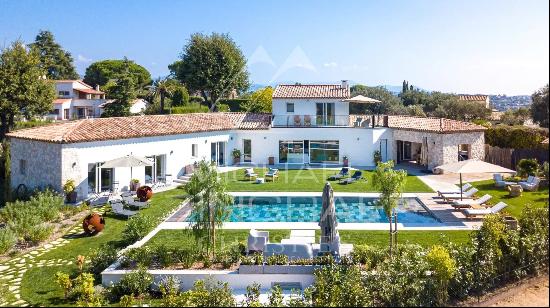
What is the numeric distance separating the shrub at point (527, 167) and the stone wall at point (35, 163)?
24.1 metres

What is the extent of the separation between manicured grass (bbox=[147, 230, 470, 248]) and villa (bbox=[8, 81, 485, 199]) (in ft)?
28.8

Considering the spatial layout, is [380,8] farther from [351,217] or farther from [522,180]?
[522,180]

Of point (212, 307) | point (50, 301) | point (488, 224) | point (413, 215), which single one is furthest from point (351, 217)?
point (50, 301)

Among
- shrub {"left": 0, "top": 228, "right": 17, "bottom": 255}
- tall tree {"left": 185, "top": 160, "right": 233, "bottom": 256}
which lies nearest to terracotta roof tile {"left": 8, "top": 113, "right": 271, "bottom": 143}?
shrub {"left": 0, "top": 228, "right": 17, "bottom": 255}

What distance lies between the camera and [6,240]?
16328 millimetres

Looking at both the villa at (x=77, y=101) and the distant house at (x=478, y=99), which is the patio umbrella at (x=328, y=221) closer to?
the distant house at (x=478, y=99)

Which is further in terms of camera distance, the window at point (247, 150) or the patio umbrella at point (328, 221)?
the window at point (247, 150)

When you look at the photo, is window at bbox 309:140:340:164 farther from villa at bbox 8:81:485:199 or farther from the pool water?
the pool water

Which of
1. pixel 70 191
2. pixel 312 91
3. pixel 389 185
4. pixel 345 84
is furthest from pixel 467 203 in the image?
pixel 345 84

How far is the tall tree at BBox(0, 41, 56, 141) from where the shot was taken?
31.8 metres

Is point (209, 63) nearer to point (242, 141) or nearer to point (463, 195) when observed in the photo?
point (242, 141)

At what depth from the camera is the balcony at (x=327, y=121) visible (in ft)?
115

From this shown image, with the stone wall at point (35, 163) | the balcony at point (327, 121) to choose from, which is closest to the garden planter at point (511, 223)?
the stone wall at point (35, 163)

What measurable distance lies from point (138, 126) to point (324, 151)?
13771mm
